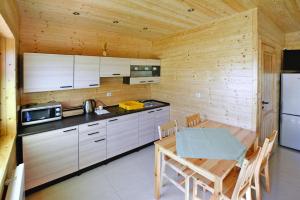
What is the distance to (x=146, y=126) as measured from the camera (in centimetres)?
352

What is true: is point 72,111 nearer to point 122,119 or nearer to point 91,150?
point 91,150

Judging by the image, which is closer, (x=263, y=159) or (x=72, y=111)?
(x=263, y=159)

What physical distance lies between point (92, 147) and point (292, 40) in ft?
15.0

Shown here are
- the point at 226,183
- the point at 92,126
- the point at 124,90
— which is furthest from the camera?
the point at 124,90

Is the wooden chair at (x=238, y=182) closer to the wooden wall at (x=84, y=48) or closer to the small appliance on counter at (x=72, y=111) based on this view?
the small appliance on counter at (x=72, y=111)

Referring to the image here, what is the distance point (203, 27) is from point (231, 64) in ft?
2.90

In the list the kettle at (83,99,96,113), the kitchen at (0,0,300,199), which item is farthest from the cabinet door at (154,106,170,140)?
the kettle at (83,99,96,113)

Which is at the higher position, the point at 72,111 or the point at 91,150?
the point at 72,111

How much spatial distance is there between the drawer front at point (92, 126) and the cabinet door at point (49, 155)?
0.09 m

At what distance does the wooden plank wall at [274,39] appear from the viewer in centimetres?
259

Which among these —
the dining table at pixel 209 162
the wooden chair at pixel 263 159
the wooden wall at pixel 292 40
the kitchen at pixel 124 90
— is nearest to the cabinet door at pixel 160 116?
the kitchen at pixel 124 90

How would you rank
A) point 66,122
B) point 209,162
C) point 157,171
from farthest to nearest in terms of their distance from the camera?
point 66,122, point 157,171, point 209,162

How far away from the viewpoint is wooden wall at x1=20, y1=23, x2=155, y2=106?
2672 mm

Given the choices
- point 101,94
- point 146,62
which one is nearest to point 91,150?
point 101,94
